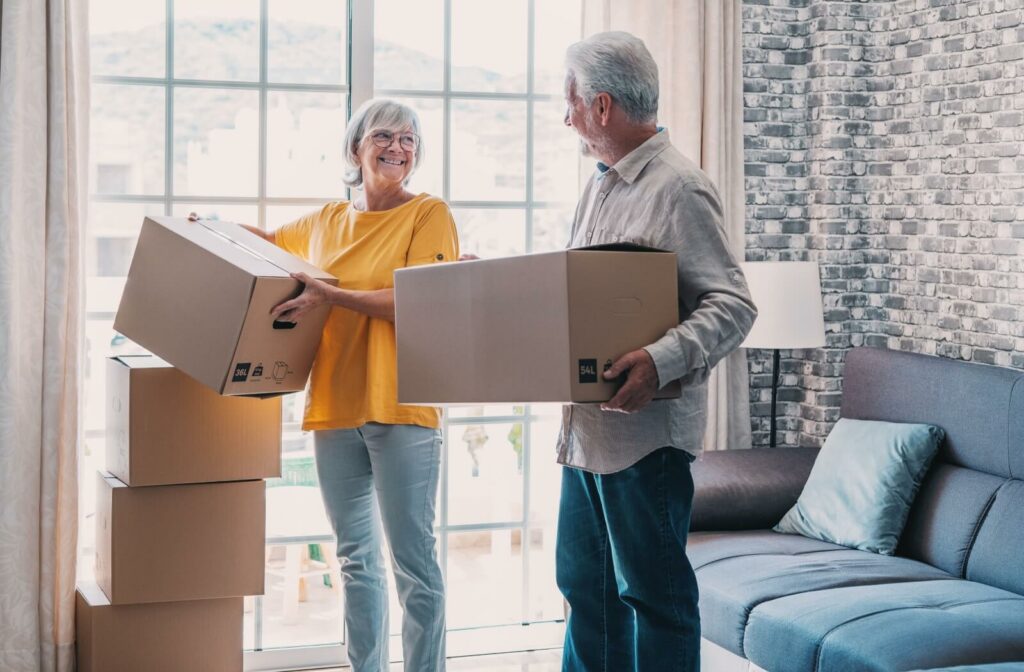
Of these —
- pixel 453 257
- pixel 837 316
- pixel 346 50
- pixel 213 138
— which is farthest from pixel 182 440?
pixel 837 316

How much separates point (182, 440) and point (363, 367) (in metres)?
0.52

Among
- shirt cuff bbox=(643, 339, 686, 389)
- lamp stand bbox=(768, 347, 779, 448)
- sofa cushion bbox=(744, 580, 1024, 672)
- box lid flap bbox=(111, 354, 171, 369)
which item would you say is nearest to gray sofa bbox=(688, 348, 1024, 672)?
sofa cushion bbox=(744, 580, 1024, 672)

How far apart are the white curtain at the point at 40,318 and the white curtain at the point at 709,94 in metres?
1.57

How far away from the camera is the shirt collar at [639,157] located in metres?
2.04

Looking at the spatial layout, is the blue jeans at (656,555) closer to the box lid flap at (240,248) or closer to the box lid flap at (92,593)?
the box lid flap at (240,248)

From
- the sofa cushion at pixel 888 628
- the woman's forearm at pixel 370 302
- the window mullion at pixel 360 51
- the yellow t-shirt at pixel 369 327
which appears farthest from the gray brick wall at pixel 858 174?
the woman's forearm at pixel 370 302

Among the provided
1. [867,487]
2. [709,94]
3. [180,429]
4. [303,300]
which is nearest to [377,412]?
[303,300]

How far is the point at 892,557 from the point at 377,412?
5.01ft

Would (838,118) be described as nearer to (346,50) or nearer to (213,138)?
(346,50)

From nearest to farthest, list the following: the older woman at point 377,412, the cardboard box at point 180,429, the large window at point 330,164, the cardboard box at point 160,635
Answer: the older woman at point 377,412 → the cardboard box at point 180,429 → the cardboard box at point 160,635 → the large window at point 330,164

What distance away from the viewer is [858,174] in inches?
152

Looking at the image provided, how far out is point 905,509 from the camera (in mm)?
3104

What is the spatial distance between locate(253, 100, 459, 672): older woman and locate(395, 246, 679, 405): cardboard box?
20.8 inches

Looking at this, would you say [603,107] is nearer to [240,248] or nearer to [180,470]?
[240,248]
